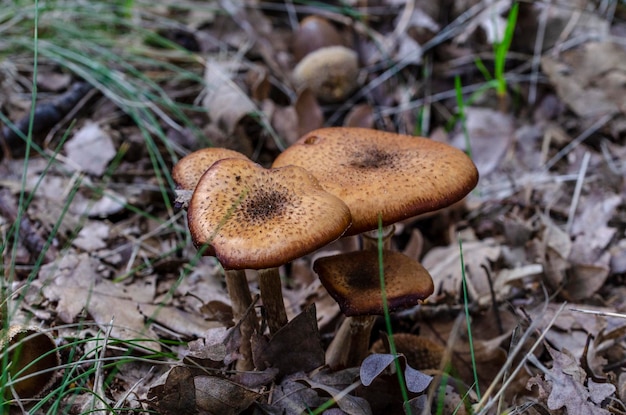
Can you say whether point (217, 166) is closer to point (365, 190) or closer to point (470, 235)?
point (365, 190)

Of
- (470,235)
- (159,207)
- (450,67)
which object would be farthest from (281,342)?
(450,67)

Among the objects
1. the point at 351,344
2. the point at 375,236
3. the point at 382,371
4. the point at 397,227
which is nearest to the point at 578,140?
the point at 397,227

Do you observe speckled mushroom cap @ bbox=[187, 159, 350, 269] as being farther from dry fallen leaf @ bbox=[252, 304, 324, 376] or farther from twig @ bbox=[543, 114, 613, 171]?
twig @ bbox=[543, 114, 613, 171]

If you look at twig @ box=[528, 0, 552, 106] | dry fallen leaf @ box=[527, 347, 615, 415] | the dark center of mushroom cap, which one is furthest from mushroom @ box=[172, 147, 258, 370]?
twig @ box=[528, 0, 552, 106]

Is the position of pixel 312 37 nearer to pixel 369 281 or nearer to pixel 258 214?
pixel 369 281

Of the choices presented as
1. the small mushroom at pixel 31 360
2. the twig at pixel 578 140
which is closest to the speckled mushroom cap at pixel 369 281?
the small mushroom at pixel 31 360

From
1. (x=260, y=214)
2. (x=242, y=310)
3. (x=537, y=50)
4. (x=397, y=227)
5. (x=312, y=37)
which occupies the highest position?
(x=260, y=214)

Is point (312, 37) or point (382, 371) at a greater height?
point (312, 37)
